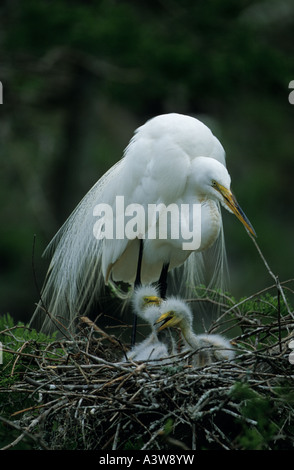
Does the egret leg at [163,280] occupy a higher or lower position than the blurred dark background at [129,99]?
lower

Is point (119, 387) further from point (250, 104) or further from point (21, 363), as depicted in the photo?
point (250, 104)

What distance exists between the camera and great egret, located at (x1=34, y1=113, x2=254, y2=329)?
392 centimetres

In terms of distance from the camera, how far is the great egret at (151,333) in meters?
3.59

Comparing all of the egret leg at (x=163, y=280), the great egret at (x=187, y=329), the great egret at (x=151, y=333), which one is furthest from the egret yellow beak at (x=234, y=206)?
the egret leg at (x=163, y=280)

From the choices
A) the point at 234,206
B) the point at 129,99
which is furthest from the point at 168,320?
the point at 129,99

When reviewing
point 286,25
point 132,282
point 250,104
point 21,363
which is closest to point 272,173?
point 250,104

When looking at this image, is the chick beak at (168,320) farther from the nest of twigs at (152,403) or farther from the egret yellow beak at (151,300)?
the nest of twigs at (152,403)

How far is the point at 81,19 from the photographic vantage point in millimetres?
6973

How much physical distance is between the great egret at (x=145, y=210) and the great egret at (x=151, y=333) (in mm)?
308

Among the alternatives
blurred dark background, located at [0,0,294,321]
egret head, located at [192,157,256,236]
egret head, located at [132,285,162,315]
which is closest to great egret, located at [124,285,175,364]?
egret head, located at [132,285,162,315]

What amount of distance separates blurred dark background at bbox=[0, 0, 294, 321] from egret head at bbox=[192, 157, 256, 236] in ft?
9.41

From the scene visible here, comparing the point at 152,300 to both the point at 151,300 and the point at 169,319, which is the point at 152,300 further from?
the point at 169,319

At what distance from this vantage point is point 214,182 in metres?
3.79

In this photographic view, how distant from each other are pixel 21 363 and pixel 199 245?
1.12 meters
